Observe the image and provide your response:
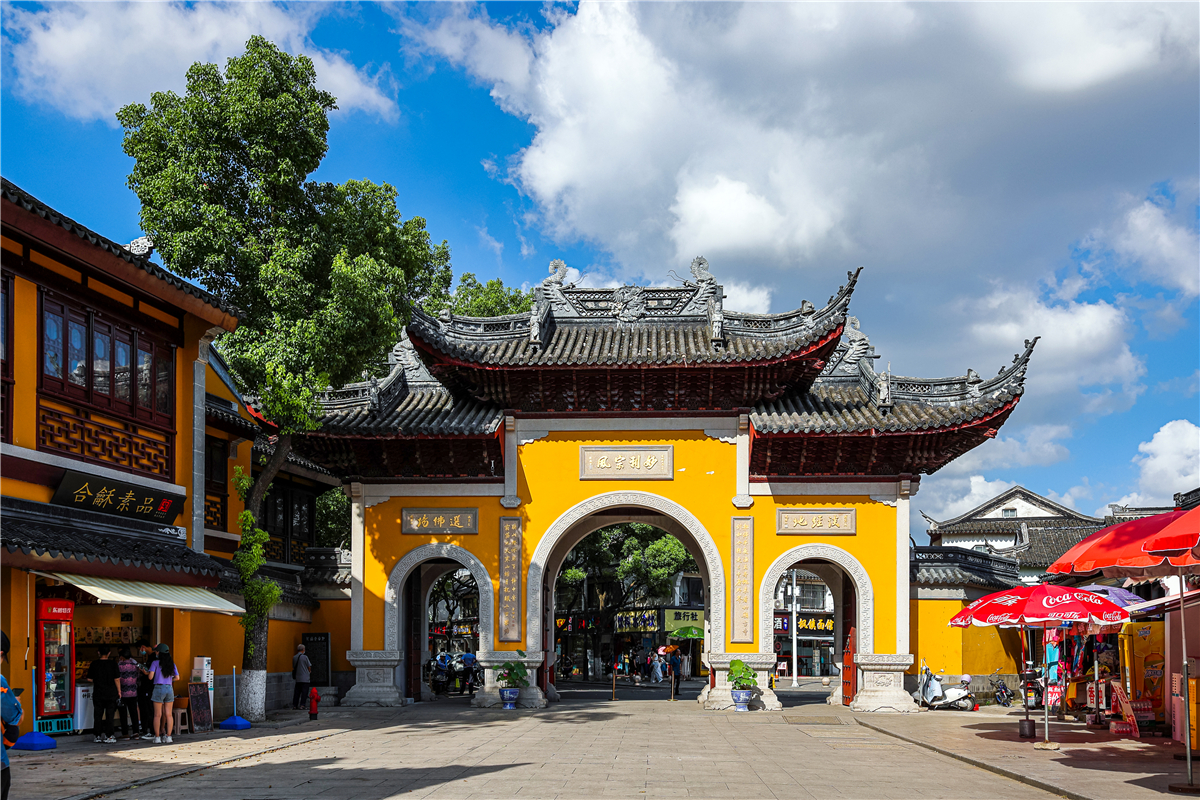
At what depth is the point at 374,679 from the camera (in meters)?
21.4

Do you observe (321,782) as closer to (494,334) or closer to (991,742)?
(991,742)

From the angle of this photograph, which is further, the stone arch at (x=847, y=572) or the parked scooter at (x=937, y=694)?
the parked scooter at (x=937, y=694)

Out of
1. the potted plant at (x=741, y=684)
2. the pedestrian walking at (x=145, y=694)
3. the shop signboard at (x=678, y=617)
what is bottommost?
the shop signboard at (x=678, y=617)

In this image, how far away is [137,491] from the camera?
15.0m

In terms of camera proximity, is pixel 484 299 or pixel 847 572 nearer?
pixel 847 572

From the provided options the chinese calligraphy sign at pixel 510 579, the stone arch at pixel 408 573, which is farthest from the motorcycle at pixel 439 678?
the chinese calligraphy sign at pixel 510 579

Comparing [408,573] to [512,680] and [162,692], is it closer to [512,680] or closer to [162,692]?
[512,680]

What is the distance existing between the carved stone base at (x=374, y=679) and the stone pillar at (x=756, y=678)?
6406 mm

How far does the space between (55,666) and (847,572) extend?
14.3 meters

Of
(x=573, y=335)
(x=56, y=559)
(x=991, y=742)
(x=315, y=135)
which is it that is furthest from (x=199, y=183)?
(x=991, y=742)

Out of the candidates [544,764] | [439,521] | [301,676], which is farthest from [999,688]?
[301,676]

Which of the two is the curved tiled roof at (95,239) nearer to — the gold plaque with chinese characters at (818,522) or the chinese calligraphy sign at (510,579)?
the chinese calligraphy sign at (510,579)

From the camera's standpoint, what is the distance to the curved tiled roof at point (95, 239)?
41.2 feet

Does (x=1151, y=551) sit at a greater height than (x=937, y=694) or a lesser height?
greater
